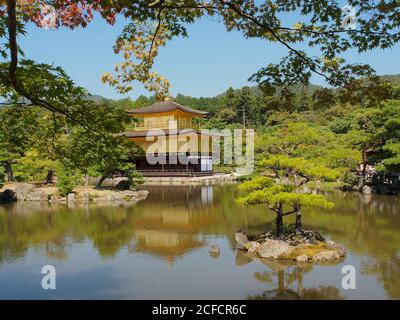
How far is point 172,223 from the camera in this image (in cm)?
1390

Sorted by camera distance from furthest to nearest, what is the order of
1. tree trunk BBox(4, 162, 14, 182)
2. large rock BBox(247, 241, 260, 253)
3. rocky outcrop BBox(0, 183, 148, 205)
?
tree trunk BBox(4, 162, 14, 182), rocky outcrop BBox(0, 183, 148, 205), large rock BBox(247, 241, 260, 253)

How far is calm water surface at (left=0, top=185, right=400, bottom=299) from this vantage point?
24.2ft

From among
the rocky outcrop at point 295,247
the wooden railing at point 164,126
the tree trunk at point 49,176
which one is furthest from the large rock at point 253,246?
the wooden railing at point 164,126

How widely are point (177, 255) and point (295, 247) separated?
9.03 ft

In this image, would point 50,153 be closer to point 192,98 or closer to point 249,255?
point 249,255

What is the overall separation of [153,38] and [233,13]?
0.94 meters

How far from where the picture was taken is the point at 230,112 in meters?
51.7

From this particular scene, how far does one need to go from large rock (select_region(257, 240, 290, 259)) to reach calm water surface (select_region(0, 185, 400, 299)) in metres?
0.33

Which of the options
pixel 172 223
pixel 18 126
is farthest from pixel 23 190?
pixel 18 126

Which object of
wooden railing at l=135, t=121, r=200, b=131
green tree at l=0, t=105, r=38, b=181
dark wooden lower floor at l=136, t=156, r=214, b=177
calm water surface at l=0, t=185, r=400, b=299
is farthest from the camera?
wooden railing at l=135, t=121, r=200, b=131

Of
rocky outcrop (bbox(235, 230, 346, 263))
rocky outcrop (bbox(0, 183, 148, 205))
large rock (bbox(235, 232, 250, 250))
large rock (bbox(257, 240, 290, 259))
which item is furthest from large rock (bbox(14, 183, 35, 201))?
large rock (bbox(257, 240, 290, 259))

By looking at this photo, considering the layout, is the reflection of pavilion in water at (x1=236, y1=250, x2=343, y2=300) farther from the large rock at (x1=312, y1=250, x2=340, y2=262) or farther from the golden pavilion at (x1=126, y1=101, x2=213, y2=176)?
the golden pavilion at (x1=126, y1=101, x2=213, y2=176)

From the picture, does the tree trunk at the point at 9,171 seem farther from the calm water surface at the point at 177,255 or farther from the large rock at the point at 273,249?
the large rock at the point at 273,249
